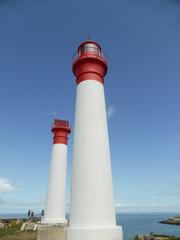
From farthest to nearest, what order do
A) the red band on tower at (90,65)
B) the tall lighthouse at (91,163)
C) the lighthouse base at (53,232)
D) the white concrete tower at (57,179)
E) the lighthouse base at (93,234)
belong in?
the white concrete tower at (57,179) < the lighthouse base at (53,232) < the red band on tower at (90,65) < the tall lighthouse at (91,163) < the lighthouse base at (93,234)

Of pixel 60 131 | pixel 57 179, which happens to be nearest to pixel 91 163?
pixel 57 179

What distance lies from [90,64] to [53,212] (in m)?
11.9

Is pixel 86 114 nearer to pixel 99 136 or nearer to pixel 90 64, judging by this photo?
pixel 99 136

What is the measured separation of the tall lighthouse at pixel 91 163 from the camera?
9.14 metres

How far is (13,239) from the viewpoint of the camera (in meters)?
22.7

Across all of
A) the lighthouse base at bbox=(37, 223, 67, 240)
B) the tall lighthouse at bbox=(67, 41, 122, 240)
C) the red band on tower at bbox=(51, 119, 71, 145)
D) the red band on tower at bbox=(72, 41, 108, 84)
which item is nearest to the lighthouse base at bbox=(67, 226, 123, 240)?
the tall lighthouse at bbox=(67, 41, 122, 240)

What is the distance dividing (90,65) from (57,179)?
1066 cm

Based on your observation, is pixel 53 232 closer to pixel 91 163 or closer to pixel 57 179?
pixel 57 179

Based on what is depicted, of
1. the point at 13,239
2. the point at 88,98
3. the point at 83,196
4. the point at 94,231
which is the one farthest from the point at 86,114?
the point at 13,239

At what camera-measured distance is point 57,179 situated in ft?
61.9

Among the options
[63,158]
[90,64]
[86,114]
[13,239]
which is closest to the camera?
[86,114]

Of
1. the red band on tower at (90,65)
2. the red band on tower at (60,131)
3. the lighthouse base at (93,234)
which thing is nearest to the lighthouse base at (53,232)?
the red band on tower at (60,131)

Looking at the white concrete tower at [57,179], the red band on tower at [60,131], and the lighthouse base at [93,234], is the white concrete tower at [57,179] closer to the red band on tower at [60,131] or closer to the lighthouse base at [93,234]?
the red band on tower at [60,131]

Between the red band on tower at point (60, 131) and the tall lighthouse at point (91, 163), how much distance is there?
29.9 feet
